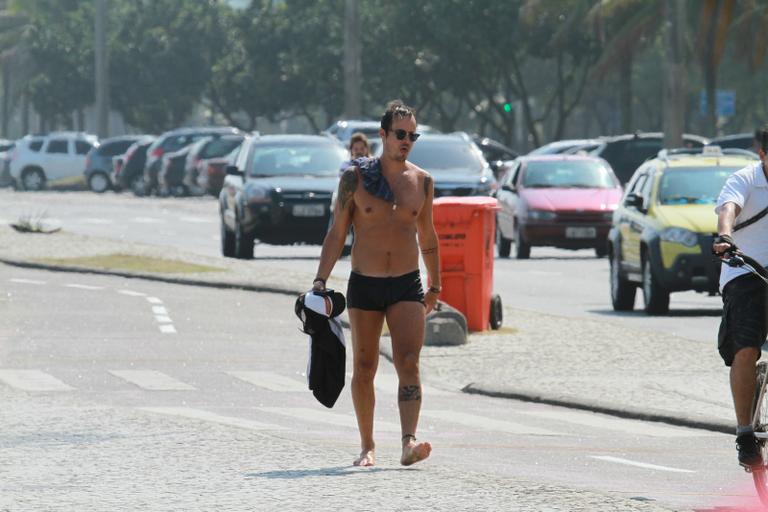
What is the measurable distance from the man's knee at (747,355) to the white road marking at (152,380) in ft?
20.1

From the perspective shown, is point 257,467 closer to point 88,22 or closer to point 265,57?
point 265,57

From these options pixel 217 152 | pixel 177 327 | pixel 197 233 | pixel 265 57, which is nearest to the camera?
pixel 177 327

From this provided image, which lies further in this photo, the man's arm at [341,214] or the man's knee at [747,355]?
the man's arm at [341,214]

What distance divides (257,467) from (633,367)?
22.2ft

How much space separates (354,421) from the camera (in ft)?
43.7

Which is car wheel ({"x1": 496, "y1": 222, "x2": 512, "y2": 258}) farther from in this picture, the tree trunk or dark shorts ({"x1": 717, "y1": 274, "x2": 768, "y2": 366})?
dark shorts ({"x1": 717, "y1": 274, "x2": 768, "y2": 366})

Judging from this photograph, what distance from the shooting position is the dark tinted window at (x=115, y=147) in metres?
71.5

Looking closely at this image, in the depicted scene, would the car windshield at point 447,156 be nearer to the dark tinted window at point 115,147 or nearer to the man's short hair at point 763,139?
the man's short hair at point 763,139

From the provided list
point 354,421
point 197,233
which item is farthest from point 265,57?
point 354,421

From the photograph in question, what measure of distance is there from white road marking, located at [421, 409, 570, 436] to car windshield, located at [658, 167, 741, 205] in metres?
9.06

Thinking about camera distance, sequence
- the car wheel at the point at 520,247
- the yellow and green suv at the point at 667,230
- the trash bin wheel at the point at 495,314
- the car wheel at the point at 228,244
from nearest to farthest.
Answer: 1. the trash bin wheel at the point at 495,314
2. the yellow and green suv at the point at 667,230
3. the car wheel at the point at 228,244
4. the car wheel at the point at 520,247

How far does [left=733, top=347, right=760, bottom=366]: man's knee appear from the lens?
381 inches

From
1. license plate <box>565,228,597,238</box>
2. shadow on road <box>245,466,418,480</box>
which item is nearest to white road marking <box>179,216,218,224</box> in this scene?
license plate <box>565,228,597,238</box>

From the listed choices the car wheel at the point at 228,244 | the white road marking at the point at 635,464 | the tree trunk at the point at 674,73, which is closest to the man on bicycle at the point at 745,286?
the white road marking at the point at 635,464
